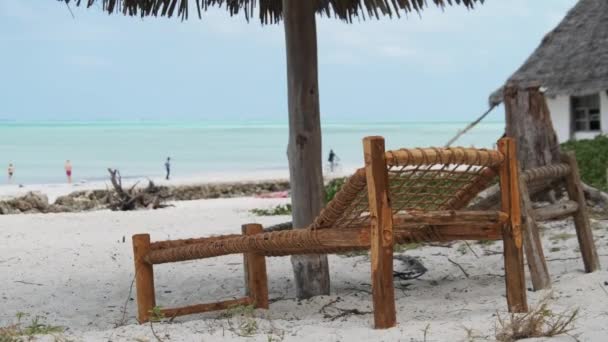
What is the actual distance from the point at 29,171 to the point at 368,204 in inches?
1290

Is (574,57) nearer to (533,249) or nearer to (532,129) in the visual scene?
(532,129)

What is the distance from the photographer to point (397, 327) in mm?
3320

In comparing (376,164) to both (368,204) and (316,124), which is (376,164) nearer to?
(368,204)

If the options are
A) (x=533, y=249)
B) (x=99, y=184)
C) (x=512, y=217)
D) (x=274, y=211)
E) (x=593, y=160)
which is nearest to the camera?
(x=512, y=217)

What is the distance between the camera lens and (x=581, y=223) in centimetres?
480

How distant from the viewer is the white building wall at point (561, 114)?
16531mm

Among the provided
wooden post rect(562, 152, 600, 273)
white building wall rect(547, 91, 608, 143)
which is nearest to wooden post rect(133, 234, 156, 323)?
wooden post rect(562, 152, 600, 273)

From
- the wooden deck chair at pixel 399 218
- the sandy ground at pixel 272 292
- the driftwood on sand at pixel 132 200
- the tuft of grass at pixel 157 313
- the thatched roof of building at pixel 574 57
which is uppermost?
the thatched roof of building at pixel 574 57

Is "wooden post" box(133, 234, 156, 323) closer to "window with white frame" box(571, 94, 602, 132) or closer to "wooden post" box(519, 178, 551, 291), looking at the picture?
"wooden post" box(519, 178, 551, 291)

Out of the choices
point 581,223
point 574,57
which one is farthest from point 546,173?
point 574,57

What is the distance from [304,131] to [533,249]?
1.46m

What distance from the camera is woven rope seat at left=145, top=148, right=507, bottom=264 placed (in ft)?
11.1

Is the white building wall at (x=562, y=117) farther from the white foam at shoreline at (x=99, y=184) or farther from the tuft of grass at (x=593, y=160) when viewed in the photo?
the white foam at shoreline at (x=99, y=184)

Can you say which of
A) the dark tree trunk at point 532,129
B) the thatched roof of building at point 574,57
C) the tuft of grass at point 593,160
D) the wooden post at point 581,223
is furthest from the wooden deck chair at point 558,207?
the thatched roof of building at point 574,57
